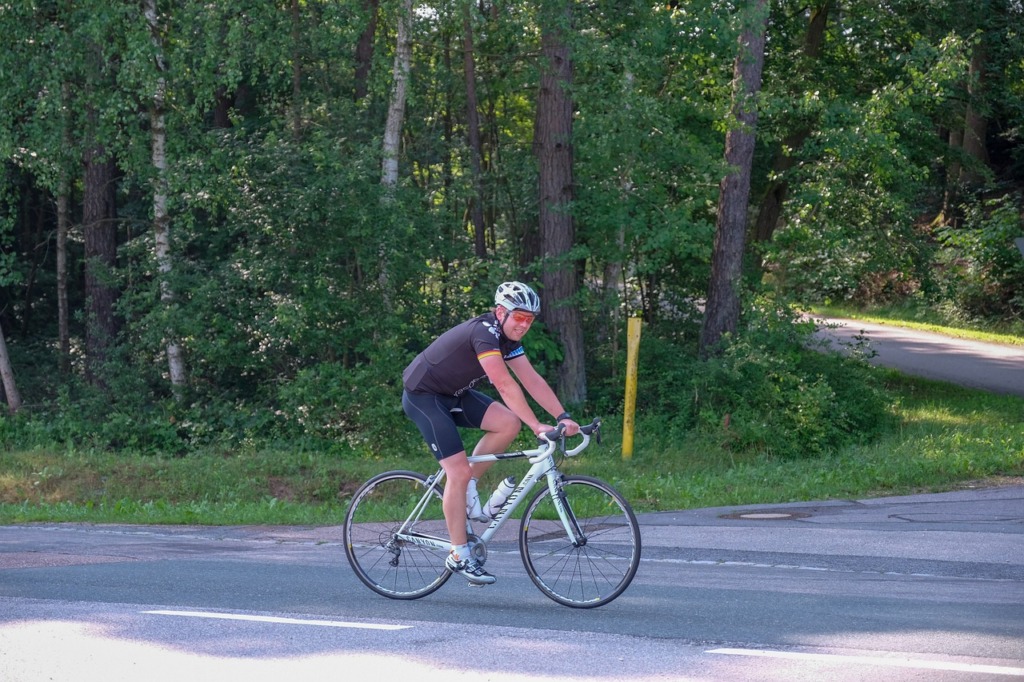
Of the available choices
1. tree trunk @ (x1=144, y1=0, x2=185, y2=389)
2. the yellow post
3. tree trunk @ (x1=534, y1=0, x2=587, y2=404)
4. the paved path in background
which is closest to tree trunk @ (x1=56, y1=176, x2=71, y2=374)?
tree trunk @ (x1=144, y1=0, x2=185, y2=389)

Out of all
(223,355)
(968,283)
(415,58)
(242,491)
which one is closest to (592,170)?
(415,58)

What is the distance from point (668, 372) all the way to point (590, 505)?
44.1ft

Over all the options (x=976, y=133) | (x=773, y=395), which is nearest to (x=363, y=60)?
(x=773, y=395)

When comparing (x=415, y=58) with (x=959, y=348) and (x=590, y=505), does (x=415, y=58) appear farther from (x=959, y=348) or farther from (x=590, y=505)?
(x=590, y=505)

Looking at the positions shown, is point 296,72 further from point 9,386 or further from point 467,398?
point 467,398

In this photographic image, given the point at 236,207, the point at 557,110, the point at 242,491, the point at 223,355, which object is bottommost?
the point at 242,491

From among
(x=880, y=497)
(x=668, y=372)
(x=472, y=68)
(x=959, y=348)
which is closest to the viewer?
(x=880, y=497)

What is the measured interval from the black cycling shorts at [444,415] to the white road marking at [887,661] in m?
2.01

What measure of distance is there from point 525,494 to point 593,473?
26.5ft

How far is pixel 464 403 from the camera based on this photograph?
24.4 ft

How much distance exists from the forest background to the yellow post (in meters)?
0.59

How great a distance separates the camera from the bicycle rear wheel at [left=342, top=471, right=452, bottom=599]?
7.64 metres

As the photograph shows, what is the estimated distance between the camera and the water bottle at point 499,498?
7.39m

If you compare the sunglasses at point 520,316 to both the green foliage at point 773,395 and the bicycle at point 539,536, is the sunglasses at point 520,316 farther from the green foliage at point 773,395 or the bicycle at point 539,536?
the green foliage at point 773,395
